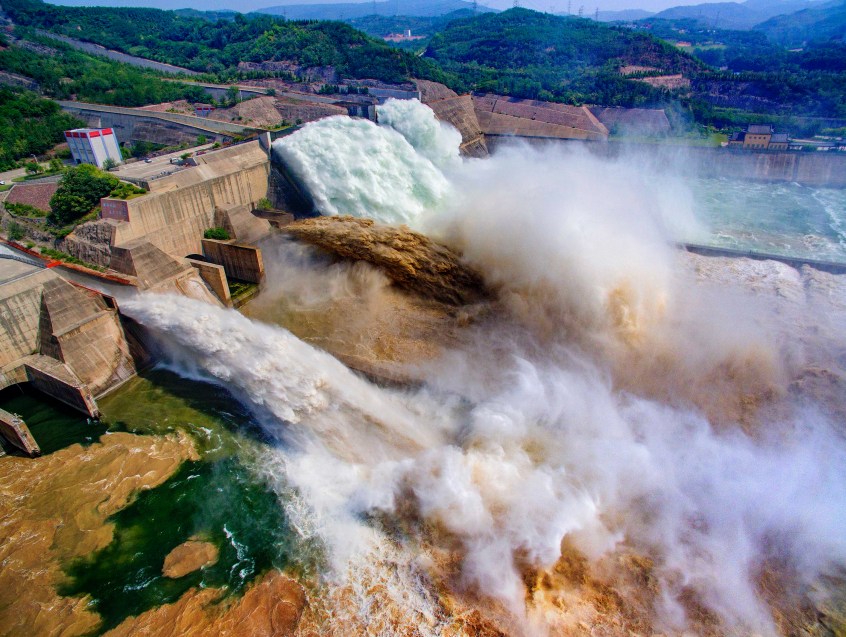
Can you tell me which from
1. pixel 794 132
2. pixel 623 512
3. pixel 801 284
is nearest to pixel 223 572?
pixel 623 512

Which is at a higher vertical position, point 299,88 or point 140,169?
point 299,88

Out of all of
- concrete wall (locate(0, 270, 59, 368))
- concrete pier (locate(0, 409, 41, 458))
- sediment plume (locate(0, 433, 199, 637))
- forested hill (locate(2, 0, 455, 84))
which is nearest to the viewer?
sediment plume (locate(0, 433, 199, 637))

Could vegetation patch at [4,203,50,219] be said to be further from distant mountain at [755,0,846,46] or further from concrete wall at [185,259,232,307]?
distant mountain at [755,0,846,46]

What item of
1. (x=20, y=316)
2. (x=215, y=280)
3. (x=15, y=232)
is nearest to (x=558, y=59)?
(x=215, y=280)

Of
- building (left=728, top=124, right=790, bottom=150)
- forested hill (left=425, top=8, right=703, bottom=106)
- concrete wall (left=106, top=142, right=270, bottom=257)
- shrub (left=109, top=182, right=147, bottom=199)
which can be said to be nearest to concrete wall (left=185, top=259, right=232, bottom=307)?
concrete wall (left=106, top=142, right=270, bottom=257)

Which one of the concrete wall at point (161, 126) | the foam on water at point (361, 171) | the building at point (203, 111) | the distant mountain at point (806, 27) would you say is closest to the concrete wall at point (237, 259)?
the foam on water at point (361, 171)

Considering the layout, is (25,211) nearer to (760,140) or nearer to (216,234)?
(216,234)

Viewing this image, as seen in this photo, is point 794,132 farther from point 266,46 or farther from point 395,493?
point 266,46

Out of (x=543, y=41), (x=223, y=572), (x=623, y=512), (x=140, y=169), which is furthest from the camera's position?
(x=543, y=41)
